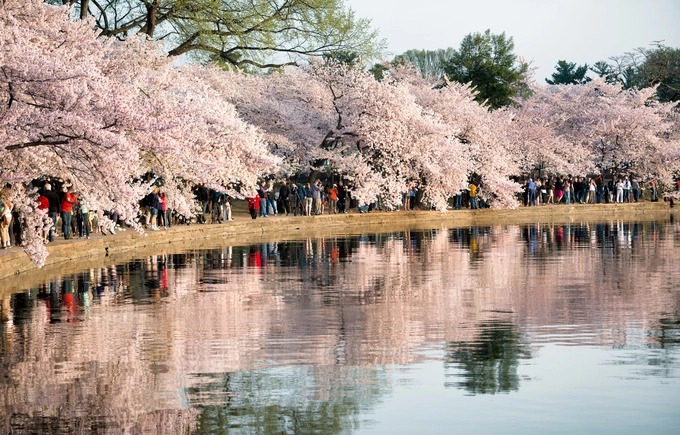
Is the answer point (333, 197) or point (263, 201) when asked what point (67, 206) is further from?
point (333, 197)

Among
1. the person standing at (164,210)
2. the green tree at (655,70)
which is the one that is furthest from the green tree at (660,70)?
the person standing at (164,210)

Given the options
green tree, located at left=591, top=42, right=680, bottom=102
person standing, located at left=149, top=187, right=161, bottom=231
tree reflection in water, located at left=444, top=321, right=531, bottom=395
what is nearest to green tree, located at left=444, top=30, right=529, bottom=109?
green tree, located at left=591, top=42, right=680, bottom=102

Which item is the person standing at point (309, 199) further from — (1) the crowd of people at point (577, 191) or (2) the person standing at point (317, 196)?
(1) the crowd of people at point (577, 191)

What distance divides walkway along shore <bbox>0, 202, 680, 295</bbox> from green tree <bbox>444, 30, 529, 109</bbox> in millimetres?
23080

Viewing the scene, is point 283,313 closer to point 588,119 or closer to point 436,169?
point 436,169

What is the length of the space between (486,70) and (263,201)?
4119 centimetres

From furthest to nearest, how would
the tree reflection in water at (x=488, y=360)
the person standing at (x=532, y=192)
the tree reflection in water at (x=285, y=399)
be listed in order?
the person standing at (x=532, y=192) → the tree reflection in water at (x=488, y=360) → the tree reflection in water at (x=285, y=399)

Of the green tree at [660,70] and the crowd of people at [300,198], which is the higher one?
the green tree at [660,70]

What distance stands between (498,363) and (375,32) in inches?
1626

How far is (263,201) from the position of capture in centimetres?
5144

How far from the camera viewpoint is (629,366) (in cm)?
1191

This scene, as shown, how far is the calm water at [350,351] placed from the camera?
9.70m

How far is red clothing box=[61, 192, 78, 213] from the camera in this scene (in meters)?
32.6

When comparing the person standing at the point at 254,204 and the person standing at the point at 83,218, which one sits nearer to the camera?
the person standing at the point at 83,218
